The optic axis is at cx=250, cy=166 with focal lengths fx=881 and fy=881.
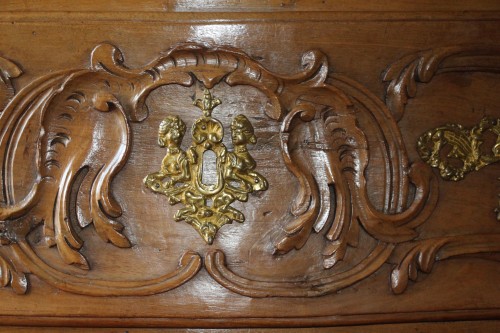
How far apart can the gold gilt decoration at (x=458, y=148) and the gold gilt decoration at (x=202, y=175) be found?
0.57 feet

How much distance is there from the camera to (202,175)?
0.89 meters

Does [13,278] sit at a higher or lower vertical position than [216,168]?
lower

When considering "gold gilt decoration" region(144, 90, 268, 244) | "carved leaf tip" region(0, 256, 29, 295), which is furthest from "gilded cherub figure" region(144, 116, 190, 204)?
"carved leaf tip" region(0, 256, 29, 295)

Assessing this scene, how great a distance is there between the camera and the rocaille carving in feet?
2.90

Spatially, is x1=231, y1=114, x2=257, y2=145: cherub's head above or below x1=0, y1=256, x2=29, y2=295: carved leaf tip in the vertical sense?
above

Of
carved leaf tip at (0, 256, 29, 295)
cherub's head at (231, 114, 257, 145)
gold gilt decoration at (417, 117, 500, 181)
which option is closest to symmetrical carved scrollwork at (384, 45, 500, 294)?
gold gilt decoration at (417, 117, 500, 181)

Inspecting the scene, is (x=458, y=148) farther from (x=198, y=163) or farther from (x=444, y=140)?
(x=198, y=163)

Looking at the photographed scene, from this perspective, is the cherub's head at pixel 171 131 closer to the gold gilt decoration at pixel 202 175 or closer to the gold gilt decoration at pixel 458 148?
the gold gilt decoration at pixel 202 175

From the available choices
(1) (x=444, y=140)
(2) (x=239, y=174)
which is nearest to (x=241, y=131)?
(2) (x=239, y=174)

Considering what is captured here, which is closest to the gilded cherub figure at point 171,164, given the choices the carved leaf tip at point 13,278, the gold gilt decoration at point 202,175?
the gold gilt decoration at point 202,175

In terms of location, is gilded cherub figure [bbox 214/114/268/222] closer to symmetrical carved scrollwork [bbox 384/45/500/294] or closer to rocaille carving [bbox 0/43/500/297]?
rocaille carving [bbox 0/43/500/297]

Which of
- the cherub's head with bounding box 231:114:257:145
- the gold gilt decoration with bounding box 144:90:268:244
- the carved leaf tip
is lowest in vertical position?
the carved leaf tip

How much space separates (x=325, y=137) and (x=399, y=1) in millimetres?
158

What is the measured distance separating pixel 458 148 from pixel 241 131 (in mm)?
227
